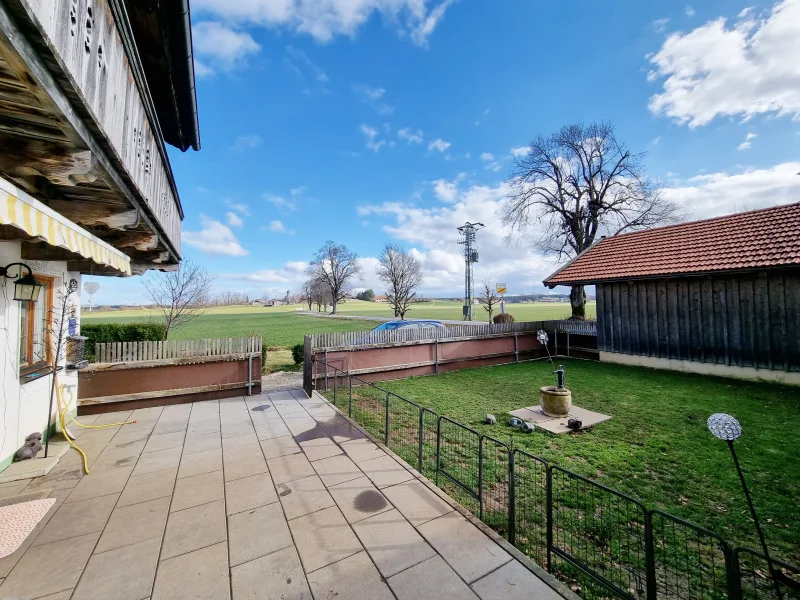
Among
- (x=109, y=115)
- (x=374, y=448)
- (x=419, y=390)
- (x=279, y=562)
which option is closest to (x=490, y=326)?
(x=419, y=390)

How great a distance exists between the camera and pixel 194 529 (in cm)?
315

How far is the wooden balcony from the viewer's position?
150 centimetres

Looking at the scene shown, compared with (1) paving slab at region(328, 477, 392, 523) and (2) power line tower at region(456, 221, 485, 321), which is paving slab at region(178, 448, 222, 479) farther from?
(2) power line tower at region(456, 221, 485, 321)

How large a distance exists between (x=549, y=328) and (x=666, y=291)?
431 cm

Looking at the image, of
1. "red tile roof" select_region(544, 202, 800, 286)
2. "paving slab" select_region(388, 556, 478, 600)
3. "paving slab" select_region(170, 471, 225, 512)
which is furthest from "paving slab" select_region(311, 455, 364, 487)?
"red tile roof" select_region(544, 202, 800, 286)

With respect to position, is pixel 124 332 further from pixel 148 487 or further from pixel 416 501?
pixel 416 501

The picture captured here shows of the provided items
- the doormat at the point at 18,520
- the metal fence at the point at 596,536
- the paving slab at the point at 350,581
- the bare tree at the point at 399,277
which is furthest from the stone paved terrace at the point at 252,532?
the bare tree at the point at 399,277

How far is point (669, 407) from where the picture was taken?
6.93m

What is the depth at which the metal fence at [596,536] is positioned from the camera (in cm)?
231

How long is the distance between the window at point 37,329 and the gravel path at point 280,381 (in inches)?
169

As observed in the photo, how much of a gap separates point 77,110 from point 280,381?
9.47 m

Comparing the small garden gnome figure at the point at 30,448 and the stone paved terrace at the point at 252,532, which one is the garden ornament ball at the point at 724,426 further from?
the small garden gnome figure at the point at 30,448

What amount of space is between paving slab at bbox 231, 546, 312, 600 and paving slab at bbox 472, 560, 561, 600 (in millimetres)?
1074

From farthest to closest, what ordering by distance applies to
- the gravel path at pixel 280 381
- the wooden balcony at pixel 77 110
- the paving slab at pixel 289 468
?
1. the gravel path at pixel 280 381
2. the paving slab at pixel 289 468
3. the wooden balcony at pixel 77 110
